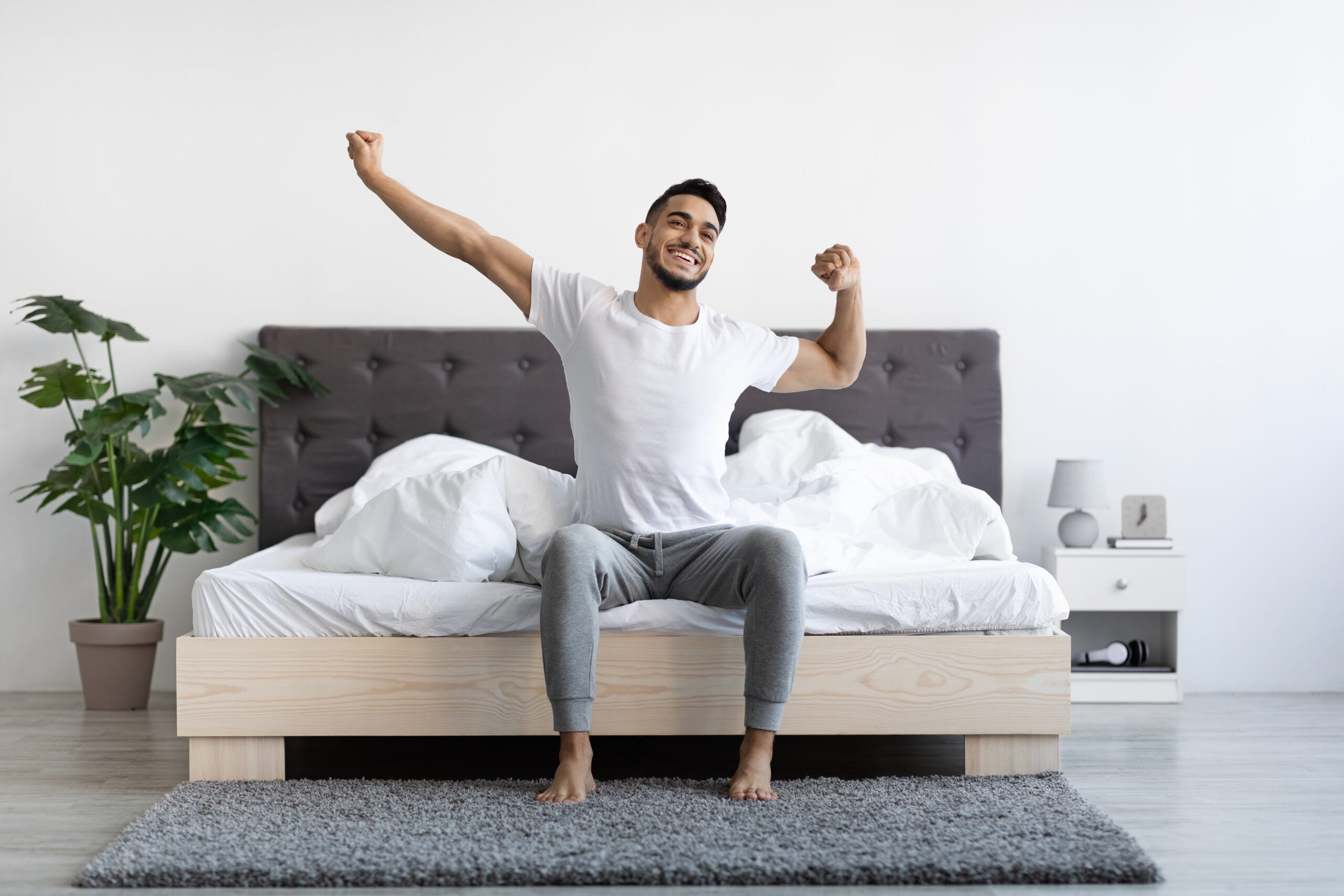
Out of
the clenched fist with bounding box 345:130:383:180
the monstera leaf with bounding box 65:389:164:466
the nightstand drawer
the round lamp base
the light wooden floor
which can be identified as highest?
the clenched fist with bounding box 345:130:383:180

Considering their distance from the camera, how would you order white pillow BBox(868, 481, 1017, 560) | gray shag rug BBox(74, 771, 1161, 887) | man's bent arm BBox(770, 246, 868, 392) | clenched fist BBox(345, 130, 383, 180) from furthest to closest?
1. white pillow BBox(868, 481, 1017, 560)
2. man's bent arm BBox(770, 246, 868, 392)
3. clenched fist BBox(345, 130, 383, 180)
4. gray shag rug BBox(74, 771, 1161, 887)

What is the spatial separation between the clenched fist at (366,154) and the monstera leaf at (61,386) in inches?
53.1

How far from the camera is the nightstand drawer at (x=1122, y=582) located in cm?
300

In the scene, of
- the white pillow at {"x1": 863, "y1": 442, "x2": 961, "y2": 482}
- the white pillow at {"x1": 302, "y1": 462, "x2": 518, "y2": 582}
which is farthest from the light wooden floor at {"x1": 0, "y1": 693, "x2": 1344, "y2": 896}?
the white pillow at {"x1": 863, "y1": 442, "x2": 961, "y2": 482}

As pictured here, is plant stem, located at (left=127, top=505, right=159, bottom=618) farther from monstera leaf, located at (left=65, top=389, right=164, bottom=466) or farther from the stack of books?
the stack of books

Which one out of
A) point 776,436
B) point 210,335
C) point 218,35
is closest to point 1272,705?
point 776,436

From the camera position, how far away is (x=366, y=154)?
2016 mm

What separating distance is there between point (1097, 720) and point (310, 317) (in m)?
2.44

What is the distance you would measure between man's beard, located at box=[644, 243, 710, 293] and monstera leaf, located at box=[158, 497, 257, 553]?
1.44 metres

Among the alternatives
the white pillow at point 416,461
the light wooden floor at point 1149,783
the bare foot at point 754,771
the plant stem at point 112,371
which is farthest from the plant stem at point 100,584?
the bare foot at point 754,771

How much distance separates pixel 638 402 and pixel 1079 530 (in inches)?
63.3

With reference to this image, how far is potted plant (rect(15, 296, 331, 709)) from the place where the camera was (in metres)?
2.82

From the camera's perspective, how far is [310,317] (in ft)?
10.6

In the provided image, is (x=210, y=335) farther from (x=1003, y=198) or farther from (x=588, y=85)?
(x=1003, y=198)
